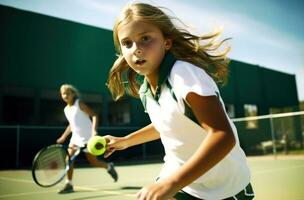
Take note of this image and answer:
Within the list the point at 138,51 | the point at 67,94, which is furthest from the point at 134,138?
the point at 67,94

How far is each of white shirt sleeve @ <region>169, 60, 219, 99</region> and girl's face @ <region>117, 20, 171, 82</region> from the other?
116mm

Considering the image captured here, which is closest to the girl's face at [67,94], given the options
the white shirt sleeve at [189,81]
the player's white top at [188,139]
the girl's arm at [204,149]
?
the player's white top at [188,139]

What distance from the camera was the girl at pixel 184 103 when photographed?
4.17 ft

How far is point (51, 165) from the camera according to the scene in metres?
5.83

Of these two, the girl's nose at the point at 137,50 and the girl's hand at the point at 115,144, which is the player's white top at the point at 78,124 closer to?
the girl's hand at the point at 115,144

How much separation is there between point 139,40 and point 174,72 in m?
0.21

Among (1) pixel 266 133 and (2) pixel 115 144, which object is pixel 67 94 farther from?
(1) pixel 266 133

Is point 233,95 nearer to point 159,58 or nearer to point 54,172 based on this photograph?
point 54,172

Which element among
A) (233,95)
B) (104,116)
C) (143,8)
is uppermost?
(233,95)

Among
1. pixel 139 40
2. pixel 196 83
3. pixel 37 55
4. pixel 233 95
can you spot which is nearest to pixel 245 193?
pixel 196 83

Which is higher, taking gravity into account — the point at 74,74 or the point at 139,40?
the point at 74,74

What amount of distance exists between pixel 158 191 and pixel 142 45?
27.0 inches

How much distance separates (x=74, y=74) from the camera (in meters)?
15.5

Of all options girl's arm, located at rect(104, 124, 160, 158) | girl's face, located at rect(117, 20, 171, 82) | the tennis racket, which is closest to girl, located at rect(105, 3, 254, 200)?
girl's face, located at rect(117, 20, 171, 82)
